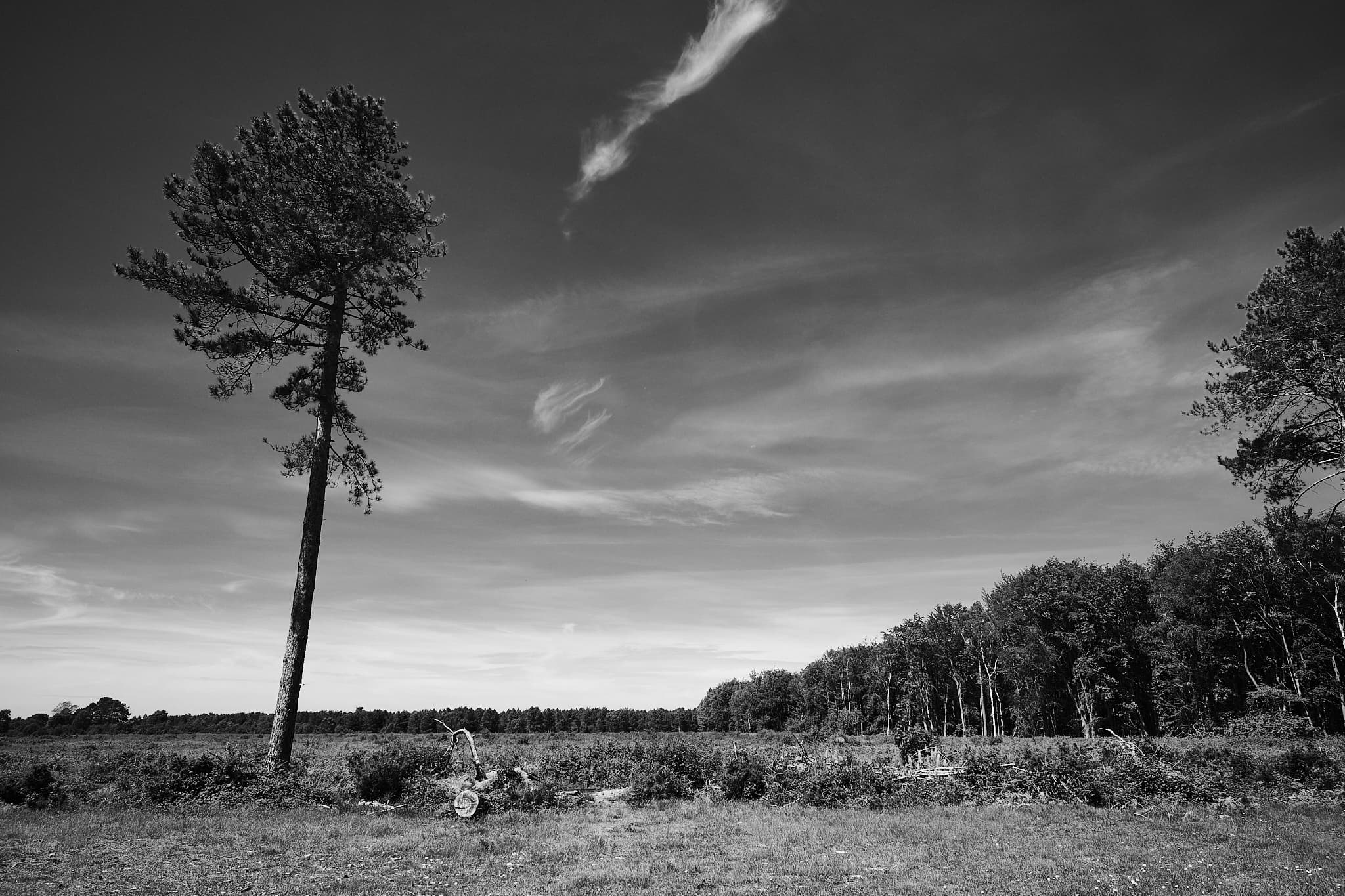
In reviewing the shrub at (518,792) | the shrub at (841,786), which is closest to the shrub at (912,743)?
the shrub at (841,786)

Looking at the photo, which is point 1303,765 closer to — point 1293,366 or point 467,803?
point 1293,366

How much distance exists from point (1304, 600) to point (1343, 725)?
8.64 meters

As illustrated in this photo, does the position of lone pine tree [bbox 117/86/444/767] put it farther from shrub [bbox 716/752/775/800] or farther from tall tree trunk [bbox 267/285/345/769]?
shrub [bbox 716/752/775/800]

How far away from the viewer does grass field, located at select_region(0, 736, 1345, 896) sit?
10516 mm

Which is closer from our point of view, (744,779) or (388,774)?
(388,774)

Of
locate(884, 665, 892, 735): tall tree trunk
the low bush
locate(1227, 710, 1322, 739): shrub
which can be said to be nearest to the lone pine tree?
the low bush

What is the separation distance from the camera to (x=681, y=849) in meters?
14.3

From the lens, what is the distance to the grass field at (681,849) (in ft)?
34.5

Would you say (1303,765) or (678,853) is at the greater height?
(1303,765)

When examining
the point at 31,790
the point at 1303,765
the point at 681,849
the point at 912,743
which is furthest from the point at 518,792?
the point at 1303,765

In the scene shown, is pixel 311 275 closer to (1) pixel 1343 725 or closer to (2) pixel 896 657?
(1) pixel 1343 725

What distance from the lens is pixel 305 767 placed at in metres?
19.3

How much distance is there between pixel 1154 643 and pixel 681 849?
56.9 meters

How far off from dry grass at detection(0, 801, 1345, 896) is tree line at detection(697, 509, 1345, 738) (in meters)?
24.7
